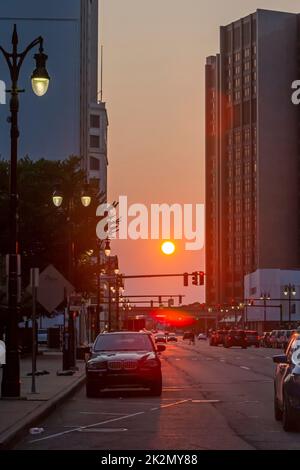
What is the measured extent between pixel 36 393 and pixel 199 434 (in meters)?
9.31

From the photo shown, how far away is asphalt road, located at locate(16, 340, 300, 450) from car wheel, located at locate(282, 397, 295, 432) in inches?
5.1

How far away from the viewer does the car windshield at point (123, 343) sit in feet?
84.2

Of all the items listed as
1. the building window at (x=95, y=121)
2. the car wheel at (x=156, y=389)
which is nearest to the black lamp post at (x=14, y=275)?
the car wheel at (x=156, y=389)

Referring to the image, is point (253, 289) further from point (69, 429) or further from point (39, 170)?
point (69, 429)

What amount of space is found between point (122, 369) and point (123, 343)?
1402mm

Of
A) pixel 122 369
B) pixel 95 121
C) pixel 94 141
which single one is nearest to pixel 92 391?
pixel 122 369

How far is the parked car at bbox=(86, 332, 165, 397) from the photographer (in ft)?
80.7

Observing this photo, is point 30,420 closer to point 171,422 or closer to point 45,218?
point 171,422

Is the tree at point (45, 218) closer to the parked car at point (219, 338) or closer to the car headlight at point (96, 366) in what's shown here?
Result: the car headlight at point (96, 366)

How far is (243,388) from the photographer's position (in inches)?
1121

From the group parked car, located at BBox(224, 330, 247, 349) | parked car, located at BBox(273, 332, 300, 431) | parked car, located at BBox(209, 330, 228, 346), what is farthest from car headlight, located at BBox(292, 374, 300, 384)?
parked car, located at BBox(209, 330, 228, 346)

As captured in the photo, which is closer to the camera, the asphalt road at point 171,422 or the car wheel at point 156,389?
the asphalt road at point 171,422

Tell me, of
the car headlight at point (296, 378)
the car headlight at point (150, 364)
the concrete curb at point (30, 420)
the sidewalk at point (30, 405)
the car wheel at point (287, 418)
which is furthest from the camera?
the car headlight at point (150, 364)
